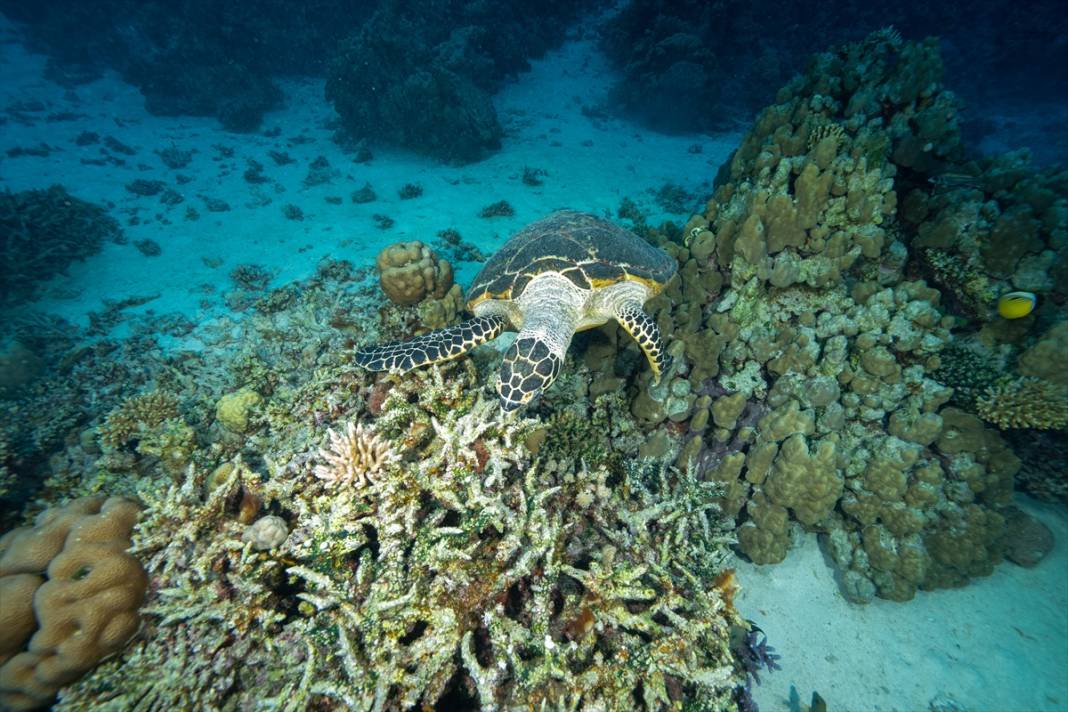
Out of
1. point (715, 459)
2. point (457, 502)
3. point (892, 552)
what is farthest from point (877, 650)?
point (457, 502)

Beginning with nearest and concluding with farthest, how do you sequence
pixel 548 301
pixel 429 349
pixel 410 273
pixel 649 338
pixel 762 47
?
pixel 429 349 < pixel 649 338 < pixel 548 301 < pixel 410 273 < pixel 762 47

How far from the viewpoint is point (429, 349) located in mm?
3893

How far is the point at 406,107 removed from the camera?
14.3 meters

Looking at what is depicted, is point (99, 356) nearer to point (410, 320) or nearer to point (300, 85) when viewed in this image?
point (410, 320)

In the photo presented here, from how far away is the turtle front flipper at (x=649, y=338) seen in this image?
425 centimetres

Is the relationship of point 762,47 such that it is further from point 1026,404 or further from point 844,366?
point 1026,404

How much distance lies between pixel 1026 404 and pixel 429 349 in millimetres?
5619

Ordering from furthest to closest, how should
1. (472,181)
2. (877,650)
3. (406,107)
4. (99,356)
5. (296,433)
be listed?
(406,107) < (472,181) < (99,356) < (877,650) < (296,433)

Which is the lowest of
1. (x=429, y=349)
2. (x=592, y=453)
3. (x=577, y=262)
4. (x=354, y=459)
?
(x=592, y=453)

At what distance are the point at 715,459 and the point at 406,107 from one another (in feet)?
50.8

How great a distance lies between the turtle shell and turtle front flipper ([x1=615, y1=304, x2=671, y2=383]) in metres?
0.57

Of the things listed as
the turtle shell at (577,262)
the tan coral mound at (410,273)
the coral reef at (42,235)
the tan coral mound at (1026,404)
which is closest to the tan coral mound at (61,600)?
the tan coral mound at (410,273)

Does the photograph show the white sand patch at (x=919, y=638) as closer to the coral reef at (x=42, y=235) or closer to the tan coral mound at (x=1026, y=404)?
the tan coral mound at (x=1026, y=404)

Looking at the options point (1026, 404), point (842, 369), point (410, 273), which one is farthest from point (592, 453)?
point (1026, 404)
